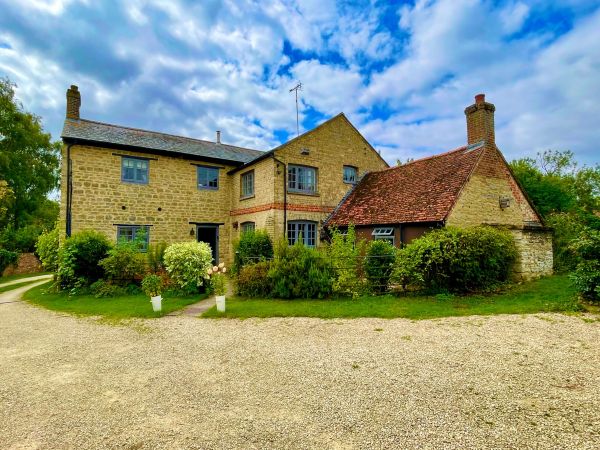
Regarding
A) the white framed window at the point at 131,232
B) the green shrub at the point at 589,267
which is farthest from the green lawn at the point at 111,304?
the green shrub at the point at 589,267

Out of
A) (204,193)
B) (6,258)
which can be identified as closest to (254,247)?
(204,193)

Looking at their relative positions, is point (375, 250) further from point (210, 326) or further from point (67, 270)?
point (67, 270)

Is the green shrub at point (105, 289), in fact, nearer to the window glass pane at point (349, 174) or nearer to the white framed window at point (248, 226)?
the white framed window at point (248, 226)

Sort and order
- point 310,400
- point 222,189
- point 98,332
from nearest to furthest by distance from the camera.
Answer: point 310,400 → point 98,332 → point 222,189

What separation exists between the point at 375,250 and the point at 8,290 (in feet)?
60.0

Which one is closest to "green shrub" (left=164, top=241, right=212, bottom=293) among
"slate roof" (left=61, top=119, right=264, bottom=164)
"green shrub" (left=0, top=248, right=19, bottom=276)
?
"slate roof" (left=61, top=119, right=264, bottom=164)

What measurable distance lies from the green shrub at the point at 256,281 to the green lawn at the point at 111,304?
5.24ft

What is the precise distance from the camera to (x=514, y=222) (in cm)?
1535

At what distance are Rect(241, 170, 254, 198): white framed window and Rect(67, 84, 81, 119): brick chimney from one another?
9295mm

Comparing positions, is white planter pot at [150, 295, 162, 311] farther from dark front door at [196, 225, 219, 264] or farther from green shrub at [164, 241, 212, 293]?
dark front door at [196, 225, 219, 264]

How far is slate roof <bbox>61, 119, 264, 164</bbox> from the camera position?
641 inches

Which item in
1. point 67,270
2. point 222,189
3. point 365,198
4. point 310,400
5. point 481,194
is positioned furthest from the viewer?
point 222,189

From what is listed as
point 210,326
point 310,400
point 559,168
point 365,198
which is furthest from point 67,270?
point 559,168

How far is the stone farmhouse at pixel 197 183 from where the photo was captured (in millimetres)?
16062
